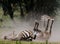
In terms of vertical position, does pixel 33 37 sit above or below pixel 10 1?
below

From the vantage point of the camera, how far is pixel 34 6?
4594 millimetres

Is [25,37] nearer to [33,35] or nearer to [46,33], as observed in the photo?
[33,35]

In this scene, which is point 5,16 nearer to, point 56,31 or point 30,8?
point 30,8

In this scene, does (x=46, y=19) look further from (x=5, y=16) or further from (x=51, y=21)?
(x=5, y=16)

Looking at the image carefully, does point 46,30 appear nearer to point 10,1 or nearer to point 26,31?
point 26,31

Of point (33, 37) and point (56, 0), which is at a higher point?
point (56, 0)

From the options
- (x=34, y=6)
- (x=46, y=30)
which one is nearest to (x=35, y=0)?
(x=34, y=6)

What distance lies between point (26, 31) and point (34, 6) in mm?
303

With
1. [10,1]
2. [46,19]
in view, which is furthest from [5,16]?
[46,19]

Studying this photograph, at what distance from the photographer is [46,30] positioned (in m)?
4.59

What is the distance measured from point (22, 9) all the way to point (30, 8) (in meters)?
0.09

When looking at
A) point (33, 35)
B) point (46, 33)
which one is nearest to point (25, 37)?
point (33, 35)

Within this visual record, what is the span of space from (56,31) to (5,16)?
614mm

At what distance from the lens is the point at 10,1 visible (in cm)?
462
